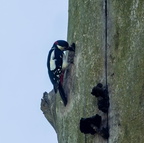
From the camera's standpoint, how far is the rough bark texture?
16.9 ft

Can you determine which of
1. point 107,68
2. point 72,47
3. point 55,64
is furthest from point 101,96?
point 55,64

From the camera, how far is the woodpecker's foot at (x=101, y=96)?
18.2ft

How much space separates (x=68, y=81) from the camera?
22.0 ft

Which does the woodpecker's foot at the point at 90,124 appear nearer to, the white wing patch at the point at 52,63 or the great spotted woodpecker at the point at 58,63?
the great spotted woodpecker at the point at 58,63

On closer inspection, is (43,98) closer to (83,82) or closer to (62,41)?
(62,41)

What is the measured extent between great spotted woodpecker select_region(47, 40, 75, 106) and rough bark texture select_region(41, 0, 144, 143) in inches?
3.1

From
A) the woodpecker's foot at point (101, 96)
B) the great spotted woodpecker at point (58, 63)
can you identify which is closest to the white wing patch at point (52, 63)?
the great spotted woodpecker at point (58, 63)

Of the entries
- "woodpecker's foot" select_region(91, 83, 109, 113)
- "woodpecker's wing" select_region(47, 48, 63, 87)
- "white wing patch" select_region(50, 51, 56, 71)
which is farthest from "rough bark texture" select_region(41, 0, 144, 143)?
"white wing patch" select_region(50, 51, 56, 71)

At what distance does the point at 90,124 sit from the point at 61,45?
166cm

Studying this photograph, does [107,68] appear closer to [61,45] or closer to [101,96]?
[101,96]

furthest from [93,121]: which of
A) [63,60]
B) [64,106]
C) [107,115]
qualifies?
[63,60]

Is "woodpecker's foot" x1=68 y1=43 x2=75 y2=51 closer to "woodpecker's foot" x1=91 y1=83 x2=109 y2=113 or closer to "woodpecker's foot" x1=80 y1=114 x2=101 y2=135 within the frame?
"woodpecker's foot" x1=91 y1=83 x2=109 y2=113

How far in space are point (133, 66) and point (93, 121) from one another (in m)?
0.66

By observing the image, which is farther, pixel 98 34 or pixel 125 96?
pixel 98 34
